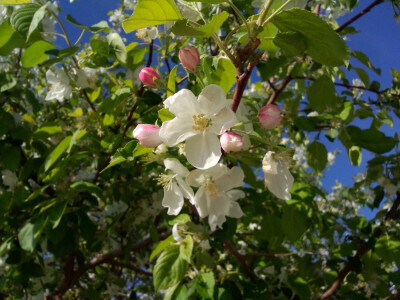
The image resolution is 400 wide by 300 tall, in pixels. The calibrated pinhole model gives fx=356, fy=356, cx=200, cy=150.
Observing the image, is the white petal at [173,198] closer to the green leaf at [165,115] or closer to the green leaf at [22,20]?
the green leaf at [165,115]

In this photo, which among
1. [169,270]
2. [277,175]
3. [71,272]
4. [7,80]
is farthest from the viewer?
[71,272]

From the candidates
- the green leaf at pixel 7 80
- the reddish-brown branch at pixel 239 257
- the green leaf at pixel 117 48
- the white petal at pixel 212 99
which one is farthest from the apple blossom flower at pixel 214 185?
the green leaf at pixel 7 80

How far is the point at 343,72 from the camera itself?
2.62m

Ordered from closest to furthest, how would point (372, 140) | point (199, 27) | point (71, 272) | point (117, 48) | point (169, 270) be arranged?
point (199, 27)
point (169, 270)
point (117, 48)
point (372, 140)
point (71, 272)

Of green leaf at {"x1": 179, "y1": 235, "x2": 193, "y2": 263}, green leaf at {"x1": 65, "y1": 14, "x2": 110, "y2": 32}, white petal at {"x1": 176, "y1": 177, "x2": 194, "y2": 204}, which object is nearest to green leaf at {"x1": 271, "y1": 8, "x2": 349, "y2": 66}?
white petal at {"x1": 176, "y1": 177, "x2": 194, "y2": 204}

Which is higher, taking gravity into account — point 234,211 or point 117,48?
point 117,48

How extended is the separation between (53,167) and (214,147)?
1.26 meters

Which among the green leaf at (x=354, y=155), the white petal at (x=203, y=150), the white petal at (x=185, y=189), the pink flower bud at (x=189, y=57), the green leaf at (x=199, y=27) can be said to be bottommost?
the green leaf at (x=354, y=155)

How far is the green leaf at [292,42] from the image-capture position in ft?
2.96

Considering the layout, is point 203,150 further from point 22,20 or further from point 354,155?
point 354,155

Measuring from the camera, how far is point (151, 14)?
91 cm

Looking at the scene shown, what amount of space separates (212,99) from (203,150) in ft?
0.47

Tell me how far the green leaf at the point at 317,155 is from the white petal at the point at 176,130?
140 cm

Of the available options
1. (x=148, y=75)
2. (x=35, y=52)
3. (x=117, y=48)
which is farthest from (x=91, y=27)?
(x=148, y=75)
